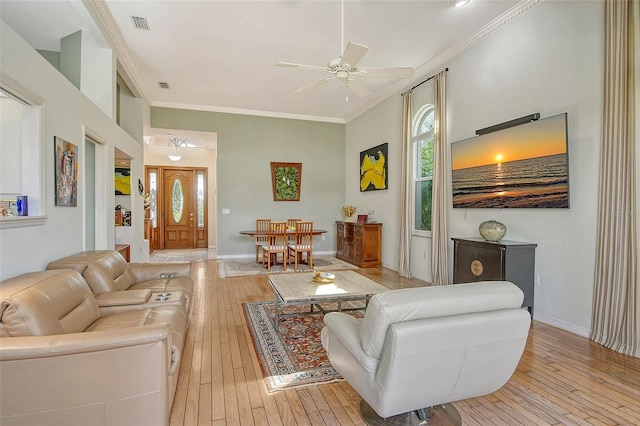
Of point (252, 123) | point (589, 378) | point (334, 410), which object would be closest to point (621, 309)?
point (589, 378)

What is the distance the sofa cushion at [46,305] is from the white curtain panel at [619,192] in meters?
4.28

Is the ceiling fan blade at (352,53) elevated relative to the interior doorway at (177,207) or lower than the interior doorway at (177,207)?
elevated

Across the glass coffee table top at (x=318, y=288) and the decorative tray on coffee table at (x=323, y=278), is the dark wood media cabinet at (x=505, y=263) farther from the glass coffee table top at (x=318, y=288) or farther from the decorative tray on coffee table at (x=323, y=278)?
the decorative tray on coffee table at (x=323, y=278)

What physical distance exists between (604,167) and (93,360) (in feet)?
13.6

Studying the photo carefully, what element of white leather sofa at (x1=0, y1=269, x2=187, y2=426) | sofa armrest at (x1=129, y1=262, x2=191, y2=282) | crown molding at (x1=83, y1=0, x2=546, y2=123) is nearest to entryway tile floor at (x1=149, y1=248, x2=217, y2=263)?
crown molding at (x1=83, y1=0, x2=546, y2=123)

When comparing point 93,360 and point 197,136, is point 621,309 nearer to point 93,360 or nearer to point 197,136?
point 93,360

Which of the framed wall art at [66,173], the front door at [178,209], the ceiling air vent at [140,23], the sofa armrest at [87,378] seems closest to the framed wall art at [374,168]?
the ceiling air vent at [140,23]

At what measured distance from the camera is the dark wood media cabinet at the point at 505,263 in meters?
3.47

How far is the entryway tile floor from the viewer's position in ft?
26.3

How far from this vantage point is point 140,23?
4.11 meters

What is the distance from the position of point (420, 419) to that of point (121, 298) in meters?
2.41

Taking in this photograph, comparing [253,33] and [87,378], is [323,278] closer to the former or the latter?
[87,378]

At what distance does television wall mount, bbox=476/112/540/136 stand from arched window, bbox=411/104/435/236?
1.33 m

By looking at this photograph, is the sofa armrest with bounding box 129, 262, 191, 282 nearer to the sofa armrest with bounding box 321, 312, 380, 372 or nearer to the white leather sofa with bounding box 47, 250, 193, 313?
the white leather sofa with bounding box 47, 250, 193, 313
